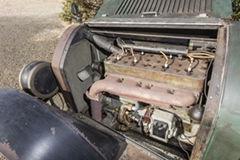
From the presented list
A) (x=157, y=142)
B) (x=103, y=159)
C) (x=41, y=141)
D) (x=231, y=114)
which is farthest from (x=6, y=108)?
(x=231, y=114)

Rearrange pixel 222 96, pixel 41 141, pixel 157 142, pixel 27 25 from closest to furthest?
pixel 222 96, pixel 41 141, pixel 157 142, pixel 27 25

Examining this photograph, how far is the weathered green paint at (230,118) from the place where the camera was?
1.04 meters

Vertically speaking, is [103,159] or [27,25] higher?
[103,159]

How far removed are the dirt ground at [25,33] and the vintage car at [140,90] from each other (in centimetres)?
245

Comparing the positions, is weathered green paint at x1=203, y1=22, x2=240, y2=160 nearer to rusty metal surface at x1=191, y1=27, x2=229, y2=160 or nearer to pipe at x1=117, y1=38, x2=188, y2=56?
rusty metal surface at x1=191, y1=27, x2=229, y2=160

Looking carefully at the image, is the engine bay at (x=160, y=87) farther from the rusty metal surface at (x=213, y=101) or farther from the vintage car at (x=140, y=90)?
the rusty metal surface at (x=213, y=101)

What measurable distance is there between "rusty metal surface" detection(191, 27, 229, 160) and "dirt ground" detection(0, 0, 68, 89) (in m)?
3.59

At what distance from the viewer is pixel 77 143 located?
3.91 feet

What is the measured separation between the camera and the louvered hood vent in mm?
1710

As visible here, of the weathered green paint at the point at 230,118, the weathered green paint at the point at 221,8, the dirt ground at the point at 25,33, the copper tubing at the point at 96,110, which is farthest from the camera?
the dirt ground at the point at 25,33

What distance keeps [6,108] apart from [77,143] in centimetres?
56

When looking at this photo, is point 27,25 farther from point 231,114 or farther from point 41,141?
point 231,114

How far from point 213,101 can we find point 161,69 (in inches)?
20.9

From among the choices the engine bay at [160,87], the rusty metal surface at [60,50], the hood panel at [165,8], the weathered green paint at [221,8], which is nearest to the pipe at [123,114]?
the engine bay at [160,87]
